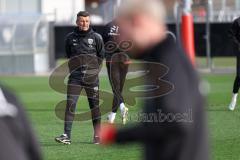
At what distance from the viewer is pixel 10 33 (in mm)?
32969

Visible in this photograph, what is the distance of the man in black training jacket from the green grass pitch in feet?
1.32

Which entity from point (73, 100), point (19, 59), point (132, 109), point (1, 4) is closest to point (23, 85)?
point (19, 59)

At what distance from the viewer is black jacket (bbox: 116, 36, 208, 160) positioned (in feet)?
14.2

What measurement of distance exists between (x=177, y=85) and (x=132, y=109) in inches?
524

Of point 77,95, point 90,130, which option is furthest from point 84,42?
point 90,130

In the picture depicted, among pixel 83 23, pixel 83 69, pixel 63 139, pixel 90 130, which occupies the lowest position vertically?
pixel 90 130

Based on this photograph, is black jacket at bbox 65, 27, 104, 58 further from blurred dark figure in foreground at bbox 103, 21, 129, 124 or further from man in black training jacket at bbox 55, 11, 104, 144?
blurred dark figure in foreground at bbox 103, 21, 129, 124

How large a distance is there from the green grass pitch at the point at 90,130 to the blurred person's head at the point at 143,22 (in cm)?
182

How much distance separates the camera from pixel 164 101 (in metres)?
4.37

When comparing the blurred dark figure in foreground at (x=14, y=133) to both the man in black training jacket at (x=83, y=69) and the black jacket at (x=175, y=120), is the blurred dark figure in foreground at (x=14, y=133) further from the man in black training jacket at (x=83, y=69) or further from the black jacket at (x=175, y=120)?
the man in black training jacket at (x=83, y=69)

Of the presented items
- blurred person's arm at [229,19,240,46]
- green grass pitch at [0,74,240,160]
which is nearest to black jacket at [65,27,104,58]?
green grass pitch at [0,74,240,160]

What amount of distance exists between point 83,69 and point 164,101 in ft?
29.7

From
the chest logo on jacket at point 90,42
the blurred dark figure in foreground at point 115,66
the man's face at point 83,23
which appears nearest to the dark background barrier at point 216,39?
the blurred dark figure in foreground at point 115,66

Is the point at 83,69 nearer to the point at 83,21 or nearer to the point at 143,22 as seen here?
the point at 83,21
